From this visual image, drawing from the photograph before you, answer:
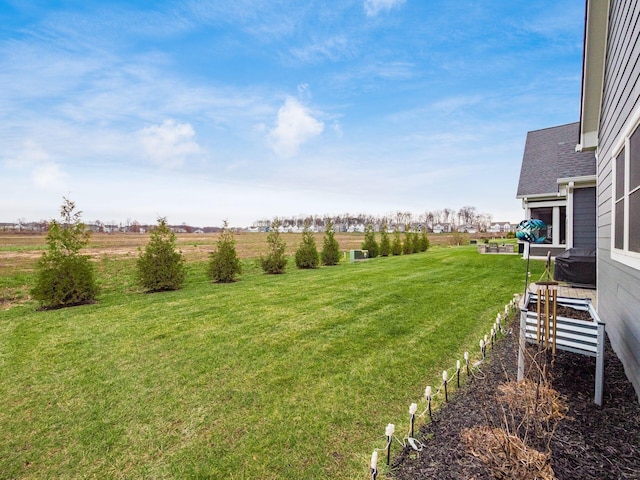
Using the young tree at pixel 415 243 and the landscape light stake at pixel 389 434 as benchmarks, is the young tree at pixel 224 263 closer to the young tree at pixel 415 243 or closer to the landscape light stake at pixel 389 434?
the landscape light stake at pixel 389 434

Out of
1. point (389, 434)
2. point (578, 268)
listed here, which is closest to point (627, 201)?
point (389, 434)

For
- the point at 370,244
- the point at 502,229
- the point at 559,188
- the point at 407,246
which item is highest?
the point at 559,188

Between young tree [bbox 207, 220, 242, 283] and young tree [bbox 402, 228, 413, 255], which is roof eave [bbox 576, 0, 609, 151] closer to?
young tree [bbox 207, 220, 242, 283]

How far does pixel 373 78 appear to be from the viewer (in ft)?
42.5

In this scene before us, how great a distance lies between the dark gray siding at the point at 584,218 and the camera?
33.1 ft

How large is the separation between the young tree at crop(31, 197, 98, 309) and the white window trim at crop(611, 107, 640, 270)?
35.3ft

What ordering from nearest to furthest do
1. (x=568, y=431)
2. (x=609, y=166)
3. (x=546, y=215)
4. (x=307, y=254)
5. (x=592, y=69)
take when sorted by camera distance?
(x=568, y=431) → (x=609, y=166) → (x=592, y=69) → (x=546, y=215) → (x=307, y=254)

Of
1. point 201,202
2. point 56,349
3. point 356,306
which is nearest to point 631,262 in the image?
point 356,306

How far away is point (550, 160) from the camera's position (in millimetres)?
14734

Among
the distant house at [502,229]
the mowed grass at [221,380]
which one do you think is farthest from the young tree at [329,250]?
the distant house at [502,229]

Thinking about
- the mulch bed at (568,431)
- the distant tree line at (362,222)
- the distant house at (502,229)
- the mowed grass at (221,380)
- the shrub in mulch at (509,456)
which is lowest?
the mowed grass at (221,380)

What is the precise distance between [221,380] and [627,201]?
4.93 meters

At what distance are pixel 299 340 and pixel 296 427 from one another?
227 cm

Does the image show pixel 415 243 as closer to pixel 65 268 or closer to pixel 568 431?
pixel 65 268
